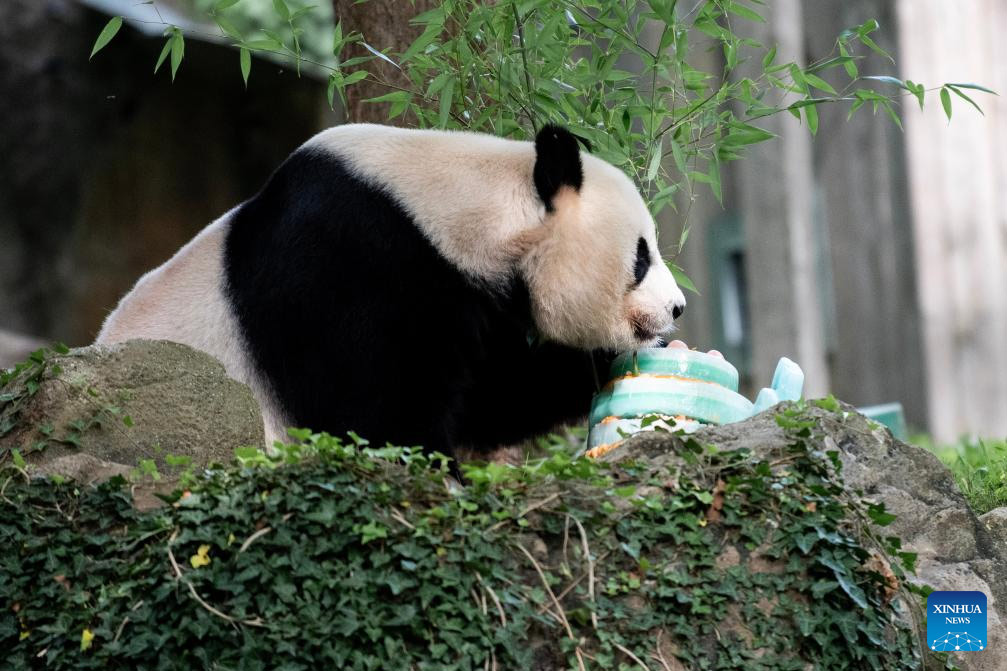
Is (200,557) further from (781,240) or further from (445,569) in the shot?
(781,240)

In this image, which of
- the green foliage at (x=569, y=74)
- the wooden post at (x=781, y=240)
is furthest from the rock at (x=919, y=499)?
the wooden post at (x=781, y=240)

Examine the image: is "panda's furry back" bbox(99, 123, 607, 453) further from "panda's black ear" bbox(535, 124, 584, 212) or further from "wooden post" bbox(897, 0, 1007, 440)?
"wooden post" bbox(897, 0, 1007, 440)

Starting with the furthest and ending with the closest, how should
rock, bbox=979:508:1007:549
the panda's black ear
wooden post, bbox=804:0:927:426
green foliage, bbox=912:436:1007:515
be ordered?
1. wooden post, bbox=804:0:927:426
2. green foliage, bbox=912:436:1007:515
3. the panda's black ear
4. rock, bbox=979:508:1007:549

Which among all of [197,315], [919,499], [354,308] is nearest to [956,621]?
[919,499]

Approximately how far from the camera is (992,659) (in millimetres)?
3123

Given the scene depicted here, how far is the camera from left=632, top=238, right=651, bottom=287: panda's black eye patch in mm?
3875

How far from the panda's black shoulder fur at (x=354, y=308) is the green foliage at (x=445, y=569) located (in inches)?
23.1

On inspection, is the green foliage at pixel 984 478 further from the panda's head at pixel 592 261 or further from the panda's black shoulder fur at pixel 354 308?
the panda's black shoulder fur at pixel 354 308

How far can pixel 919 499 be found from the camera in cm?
336

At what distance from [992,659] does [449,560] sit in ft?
5.12

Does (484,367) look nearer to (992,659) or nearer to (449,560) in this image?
(449,560)

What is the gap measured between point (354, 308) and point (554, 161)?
0.79 metres

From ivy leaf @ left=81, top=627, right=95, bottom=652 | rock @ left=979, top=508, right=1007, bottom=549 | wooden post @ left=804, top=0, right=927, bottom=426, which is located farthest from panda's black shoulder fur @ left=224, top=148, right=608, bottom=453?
wooden post @ left=804, top=0, right=927, bottom=426

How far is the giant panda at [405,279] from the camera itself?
11.4 ft
